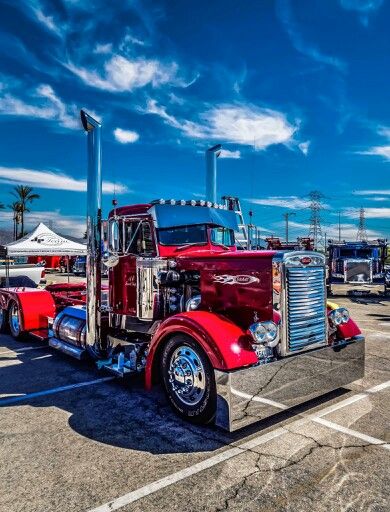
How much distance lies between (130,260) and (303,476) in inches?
135

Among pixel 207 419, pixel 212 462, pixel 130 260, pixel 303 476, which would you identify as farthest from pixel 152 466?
pixel 130 260

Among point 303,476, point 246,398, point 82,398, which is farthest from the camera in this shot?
point 82,398

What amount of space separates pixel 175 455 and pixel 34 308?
18.2ft

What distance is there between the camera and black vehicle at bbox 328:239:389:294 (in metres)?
18.5

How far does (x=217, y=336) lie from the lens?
393cm

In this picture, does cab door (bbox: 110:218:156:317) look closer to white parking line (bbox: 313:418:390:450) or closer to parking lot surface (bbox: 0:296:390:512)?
parking lot surface (bbox: 0:296:390:512)

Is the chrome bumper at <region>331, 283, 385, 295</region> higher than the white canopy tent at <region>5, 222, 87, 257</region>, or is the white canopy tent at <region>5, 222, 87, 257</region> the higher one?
the white canopy tent at <region>5, 222, 87, 257</region>

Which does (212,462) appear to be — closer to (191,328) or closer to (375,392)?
(191,328)

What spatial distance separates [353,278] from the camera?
61.2 feet

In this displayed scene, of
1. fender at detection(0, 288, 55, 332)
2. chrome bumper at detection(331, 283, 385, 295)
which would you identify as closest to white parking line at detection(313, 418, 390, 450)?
fender at detection(0, 288, 55, 332)

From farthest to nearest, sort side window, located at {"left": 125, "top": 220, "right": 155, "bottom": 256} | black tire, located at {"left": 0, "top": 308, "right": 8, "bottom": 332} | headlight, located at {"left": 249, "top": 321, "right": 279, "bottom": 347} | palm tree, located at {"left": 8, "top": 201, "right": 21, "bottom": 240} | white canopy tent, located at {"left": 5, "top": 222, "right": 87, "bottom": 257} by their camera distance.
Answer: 1. palm tree, located at {"left": 8, "top": 201, "right": 21, "bottom": 240}
2. white canopy tent, located at {"left": 5, "top": 222, "right": 87, "bottom": 257}
3. black tire, located at {"left": 0, "top": 308, "right": 8, "bottom": 332}
4. side window, located at {"left": 125, "top": 220, "right": 155, "bottom": 256}
5. headlight, located at {"left": 249, "top": 321, "right": 279, "bottom": 347}

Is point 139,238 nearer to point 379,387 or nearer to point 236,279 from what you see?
point 236,279

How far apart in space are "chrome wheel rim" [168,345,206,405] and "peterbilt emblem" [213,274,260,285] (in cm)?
88

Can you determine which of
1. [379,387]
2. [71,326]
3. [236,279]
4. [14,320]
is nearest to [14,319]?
[14,320]
